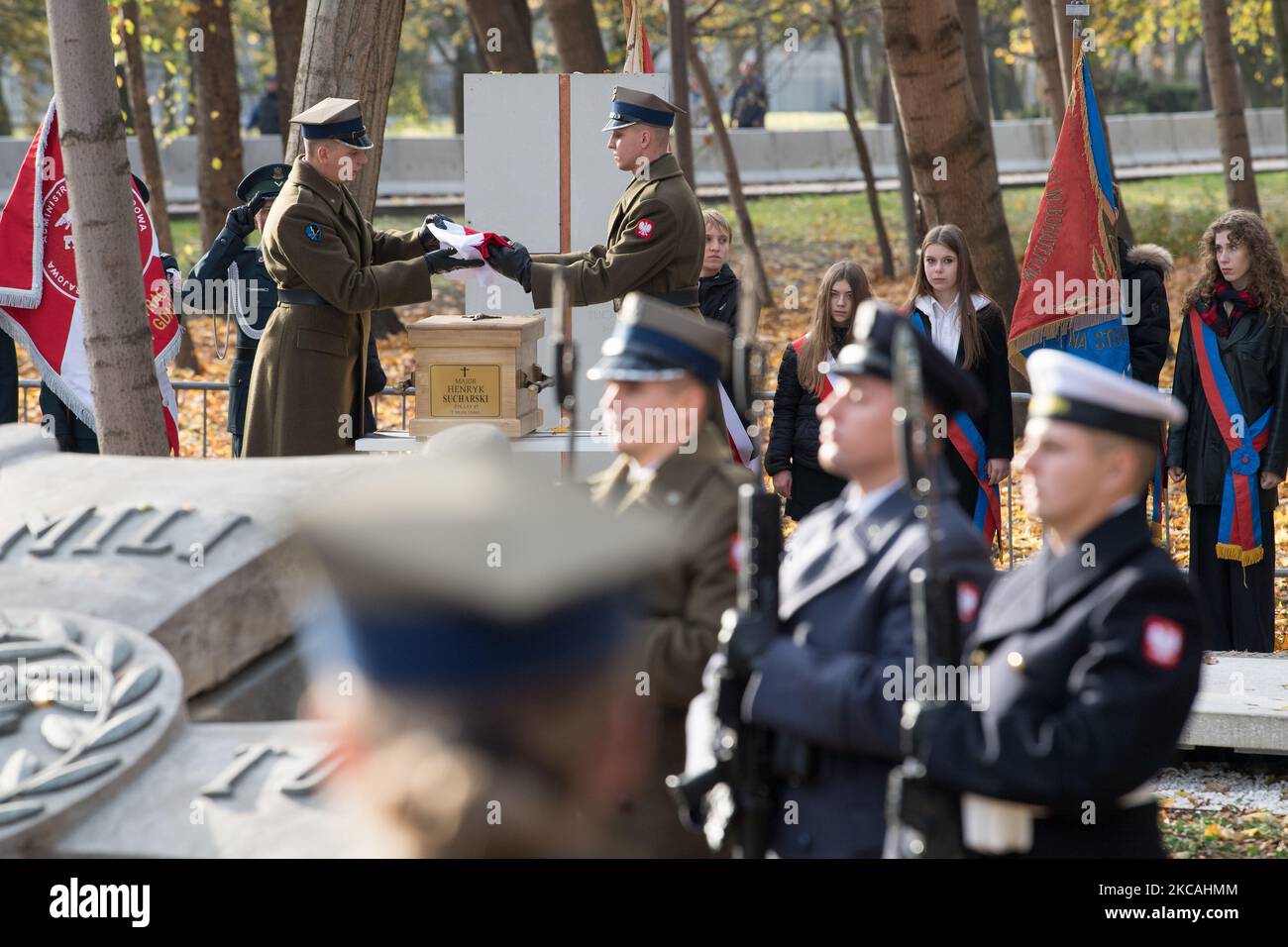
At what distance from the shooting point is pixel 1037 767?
3.16 m

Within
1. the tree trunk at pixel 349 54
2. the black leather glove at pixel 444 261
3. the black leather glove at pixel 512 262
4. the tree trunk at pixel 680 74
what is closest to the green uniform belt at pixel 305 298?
the black leather glove at pixel 444 261

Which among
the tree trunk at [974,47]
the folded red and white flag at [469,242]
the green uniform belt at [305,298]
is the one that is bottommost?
the green uniform belt at [305,298]

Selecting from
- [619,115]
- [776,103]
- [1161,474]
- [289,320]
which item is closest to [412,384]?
[289,320]

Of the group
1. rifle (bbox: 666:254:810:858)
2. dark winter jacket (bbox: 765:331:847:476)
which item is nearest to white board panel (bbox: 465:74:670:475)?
dark winter jacket (bbox: 765:331:847:476)

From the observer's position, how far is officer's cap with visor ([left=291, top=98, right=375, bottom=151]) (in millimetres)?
7105

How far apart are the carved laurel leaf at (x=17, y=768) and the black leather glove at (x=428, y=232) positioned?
3.44m

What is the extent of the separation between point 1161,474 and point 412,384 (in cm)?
363

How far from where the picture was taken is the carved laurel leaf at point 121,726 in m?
4.37

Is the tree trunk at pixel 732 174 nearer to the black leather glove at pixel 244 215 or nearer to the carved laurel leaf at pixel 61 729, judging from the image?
the black leather glove at pixel 244 215

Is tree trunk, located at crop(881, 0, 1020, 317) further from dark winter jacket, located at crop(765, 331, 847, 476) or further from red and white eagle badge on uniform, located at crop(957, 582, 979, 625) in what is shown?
red and white eagle badge on uniform, located at crop(957, 582, 979, 625)

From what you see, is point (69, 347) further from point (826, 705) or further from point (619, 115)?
point (826, 705)

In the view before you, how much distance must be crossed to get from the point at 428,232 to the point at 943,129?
462 centimetres

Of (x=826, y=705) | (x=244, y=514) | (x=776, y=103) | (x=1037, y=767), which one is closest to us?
(x=1037, y=767)

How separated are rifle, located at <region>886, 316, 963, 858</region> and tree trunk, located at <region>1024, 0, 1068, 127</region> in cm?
1220
